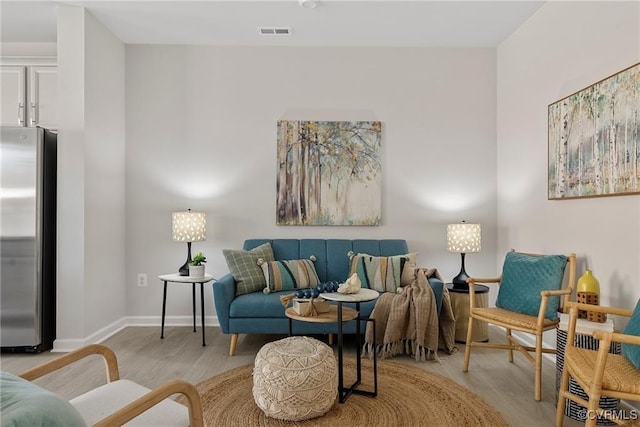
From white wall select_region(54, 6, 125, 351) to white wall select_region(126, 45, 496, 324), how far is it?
18.4 inches

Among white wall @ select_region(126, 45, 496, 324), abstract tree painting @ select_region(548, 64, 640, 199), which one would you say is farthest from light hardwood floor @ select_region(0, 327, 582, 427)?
abstract tree painting @ select_region(548, 64, 640, 199)

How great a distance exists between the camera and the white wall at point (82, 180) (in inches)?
132

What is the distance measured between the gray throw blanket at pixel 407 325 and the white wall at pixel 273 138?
1.03m

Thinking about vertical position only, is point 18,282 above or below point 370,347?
above

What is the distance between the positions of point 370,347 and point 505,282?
1.15m

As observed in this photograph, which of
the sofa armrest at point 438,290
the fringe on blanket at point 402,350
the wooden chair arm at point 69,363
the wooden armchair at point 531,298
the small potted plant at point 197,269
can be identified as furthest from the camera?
the small potted plant at point 197,269

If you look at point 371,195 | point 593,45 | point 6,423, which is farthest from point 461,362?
point 6,423

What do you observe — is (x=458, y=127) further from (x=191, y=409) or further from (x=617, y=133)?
(x=191, y=409)

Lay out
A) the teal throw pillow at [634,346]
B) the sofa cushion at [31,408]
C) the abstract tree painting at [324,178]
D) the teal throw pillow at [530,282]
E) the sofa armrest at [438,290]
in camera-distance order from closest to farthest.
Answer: the sofa cushion at [31,408]
the teal throw pillow at [634,346]
the teal throw pillow at [530,282]
the sofa armrest at [438,290]
the abstract tree painting at [324,178]

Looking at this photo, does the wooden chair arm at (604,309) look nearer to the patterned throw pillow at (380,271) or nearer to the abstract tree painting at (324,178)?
the patterned throw pillow at (380,271)

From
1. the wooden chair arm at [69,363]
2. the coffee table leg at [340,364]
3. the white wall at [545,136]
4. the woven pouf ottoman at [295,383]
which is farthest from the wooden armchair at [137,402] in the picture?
the white wall at [545,136]

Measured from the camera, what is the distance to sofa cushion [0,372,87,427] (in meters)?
0.94

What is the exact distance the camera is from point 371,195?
4.11 metres

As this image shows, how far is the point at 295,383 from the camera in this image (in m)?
2.09
